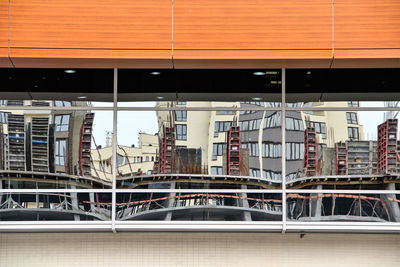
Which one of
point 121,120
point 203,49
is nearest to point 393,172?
point 203,49

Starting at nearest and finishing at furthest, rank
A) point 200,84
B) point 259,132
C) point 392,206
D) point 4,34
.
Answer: point 4,34 < point 392,206 < point 259,132 < point 200,84

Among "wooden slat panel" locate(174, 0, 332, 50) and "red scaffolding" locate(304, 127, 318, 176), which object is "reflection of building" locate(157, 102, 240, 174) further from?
"red scaffolding" locate(304, 127, 318, 176)

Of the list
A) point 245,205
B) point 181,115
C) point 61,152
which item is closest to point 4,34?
point 61,152

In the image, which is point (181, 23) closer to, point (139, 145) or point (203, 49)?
point (203, 49)

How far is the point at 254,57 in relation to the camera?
1194 cm

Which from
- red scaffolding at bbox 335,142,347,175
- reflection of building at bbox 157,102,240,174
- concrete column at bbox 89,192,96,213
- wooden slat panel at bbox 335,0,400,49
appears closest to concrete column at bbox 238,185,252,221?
reflection of building at bbox 157,102,240,174

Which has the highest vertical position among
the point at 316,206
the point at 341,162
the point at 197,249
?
the point at 341,162

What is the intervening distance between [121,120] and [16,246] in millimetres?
3231

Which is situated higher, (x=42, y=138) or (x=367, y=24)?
(x=367, y=24)

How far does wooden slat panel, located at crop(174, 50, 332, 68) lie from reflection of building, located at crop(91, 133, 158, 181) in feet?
5.73

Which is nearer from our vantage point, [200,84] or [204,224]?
[204,224]

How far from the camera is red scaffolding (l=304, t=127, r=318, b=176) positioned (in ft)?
41.1

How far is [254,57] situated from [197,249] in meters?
3.90

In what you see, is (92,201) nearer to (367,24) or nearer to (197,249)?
(197,249)
